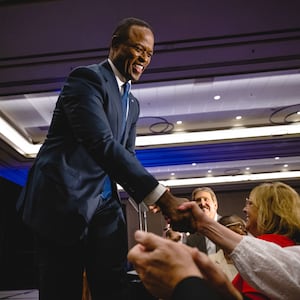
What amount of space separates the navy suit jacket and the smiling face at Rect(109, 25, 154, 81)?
0.13 meters

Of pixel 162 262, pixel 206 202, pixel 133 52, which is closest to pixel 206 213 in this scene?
pixel 206 202

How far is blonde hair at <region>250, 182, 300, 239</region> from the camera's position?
1424mm

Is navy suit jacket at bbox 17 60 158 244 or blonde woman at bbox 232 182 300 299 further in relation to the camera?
blonde woman at bbox 232 182 300 299

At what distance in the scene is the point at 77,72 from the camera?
109cm

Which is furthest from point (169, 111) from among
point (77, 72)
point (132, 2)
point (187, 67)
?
point (77, 72)

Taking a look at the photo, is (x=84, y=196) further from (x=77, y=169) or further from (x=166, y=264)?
(x=166, y=264)

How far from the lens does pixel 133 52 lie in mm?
1143

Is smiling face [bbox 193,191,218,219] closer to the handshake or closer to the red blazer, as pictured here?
the red blazer

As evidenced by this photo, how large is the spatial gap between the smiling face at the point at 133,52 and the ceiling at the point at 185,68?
77.5 inches

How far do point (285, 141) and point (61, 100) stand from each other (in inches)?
244

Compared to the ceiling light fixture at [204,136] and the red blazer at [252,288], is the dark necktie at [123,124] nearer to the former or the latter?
the red blazer at [252,288]

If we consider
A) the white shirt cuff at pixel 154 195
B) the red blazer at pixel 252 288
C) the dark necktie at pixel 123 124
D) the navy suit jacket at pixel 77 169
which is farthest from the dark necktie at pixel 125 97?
the red blazer at pixel 252 288

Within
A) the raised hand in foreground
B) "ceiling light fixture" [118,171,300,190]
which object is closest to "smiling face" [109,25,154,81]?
the raised hand in foreground

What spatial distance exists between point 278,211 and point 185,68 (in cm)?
286
